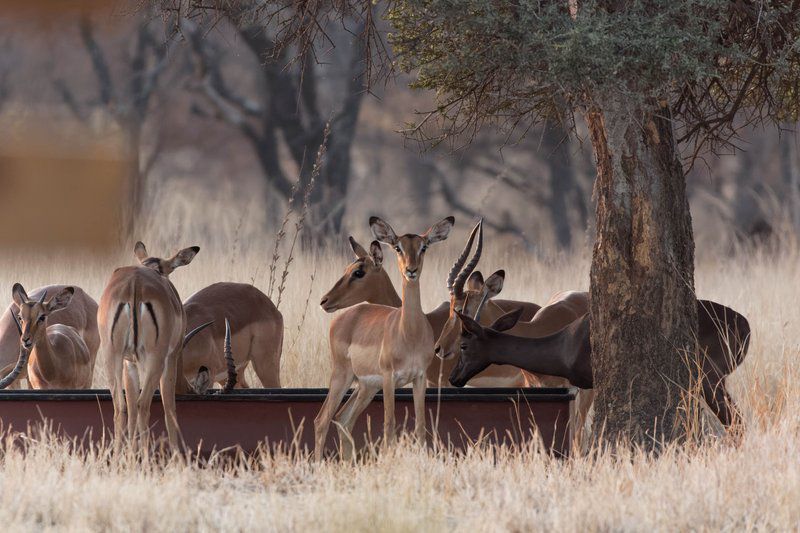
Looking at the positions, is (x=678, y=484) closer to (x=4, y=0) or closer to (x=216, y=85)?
(x=216, y=85)

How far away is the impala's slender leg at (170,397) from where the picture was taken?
21.5ft

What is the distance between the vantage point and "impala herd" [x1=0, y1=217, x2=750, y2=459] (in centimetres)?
639

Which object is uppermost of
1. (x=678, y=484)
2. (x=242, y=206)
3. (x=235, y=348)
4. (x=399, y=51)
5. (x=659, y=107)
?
(x=242, y=206)

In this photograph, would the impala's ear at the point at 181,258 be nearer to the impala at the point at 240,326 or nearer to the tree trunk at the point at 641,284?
the impala at the point at 240,326

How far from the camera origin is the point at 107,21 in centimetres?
2297

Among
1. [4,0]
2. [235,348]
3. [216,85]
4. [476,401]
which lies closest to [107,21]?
[216,85]

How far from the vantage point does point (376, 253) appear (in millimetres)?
8047

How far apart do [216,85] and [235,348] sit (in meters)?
15.3

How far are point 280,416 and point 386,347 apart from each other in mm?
770

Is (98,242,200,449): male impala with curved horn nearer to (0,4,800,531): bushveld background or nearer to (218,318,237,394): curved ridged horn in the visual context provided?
(0,4,800,531): bushveld background

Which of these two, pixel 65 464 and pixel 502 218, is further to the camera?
pixel 502 218

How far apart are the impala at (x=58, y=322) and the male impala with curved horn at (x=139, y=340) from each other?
2.18m

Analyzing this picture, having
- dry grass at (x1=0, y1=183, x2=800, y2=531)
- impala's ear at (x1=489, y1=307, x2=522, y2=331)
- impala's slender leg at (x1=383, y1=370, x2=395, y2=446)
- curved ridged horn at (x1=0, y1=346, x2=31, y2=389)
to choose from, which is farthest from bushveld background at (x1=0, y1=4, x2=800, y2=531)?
impala's ear at (x1=489, y1=307, x2=522, y2=331)

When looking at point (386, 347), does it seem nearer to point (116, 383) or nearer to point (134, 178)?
point (116, 383)
